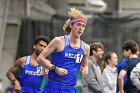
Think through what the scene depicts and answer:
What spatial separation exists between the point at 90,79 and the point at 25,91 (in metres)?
1.24

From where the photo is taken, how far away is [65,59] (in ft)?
29.4

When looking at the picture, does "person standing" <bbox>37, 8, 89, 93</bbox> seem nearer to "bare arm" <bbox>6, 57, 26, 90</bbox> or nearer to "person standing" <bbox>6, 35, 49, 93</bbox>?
"person standing" <bbox>6, 35, 49, 93</bbox>

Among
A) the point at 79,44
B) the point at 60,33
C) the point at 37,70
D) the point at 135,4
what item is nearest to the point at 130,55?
the point at 37,70

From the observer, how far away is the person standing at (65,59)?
29.4 ft

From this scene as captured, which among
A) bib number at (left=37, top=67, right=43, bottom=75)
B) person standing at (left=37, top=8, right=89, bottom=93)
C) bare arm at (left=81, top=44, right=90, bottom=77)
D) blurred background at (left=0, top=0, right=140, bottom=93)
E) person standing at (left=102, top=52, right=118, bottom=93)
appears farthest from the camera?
blurred background at (left=0, top=0, right=140, bottom=93)

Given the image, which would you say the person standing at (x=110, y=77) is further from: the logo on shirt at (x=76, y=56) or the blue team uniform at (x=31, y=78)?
the logo on shirt at (x=76, y=56)

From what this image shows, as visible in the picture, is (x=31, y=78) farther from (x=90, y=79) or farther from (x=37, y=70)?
(x=90, y=79)

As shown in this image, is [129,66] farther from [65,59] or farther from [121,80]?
[65,59]

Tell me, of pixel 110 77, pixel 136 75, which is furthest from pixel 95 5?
pixel 136 75

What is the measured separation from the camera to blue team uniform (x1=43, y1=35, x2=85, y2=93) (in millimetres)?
8961

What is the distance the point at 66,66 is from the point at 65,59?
0.35ft

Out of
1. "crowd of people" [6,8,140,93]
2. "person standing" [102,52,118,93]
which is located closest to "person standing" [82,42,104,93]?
"crowd of people" [6,8,140,93]

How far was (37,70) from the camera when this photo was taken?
1105cm

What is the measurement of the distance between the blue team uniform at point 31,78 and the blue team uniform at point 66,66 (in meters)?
1.98
